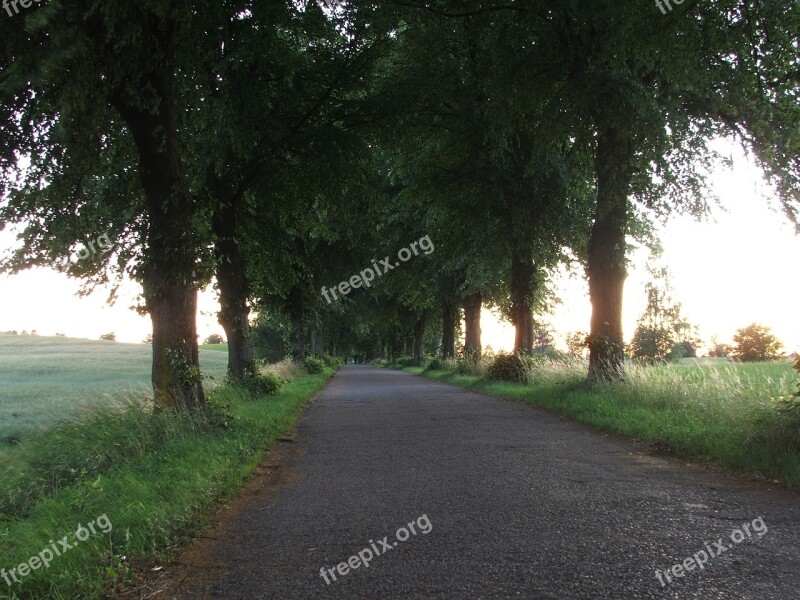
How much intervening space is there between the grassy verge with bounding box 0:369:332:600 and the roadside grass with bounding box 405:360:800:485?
5415 millimetres

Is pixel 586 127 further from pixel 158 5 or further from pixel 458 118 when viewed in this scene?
pixel 158 5

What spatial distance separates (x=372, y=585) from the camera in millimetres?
3467

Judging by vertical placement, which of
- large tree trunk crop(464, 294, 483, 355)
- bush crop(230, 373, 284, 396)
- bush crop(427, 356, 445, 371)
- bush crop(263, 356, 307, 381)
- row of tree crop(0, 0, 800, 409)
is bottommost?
bush crop(427, 356, 445, 371)

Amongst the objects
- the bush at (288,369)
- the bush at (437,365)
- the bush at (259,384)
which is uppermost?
the bush at (259,384)

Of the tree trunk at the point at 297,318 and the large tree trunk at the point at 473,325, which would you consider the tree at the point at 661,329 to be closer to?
the large tree trunk at the point at 473,325

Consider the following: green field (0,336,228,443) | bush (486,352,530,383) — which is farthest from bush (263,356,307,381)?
bush (486,352,530,383)

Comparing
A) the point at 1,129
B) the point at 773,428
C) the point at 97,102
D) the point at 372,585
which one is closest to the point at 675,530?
the point at 372,585

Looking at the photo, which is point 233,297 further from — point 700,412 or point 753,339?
point 753,339

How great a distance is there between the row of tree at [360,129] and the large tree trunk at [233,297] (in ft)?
0.22

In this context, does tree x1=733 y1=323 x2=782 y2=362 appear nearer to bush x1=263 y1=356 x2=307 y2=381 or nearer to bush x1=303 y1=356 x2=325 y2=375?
bush x1=303 y1=356 x2=325 y2=375

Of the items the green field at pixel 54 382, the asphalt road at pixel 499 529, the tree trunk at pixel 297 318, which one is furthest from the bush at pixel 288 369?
the asphalt road at pixel 499 529

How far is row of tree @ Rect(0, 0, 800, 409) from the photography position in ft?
23.7

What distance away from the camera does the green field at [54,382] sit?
846 centimetres

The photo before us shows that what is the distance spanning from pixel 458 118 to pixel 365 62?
9.27 feet
